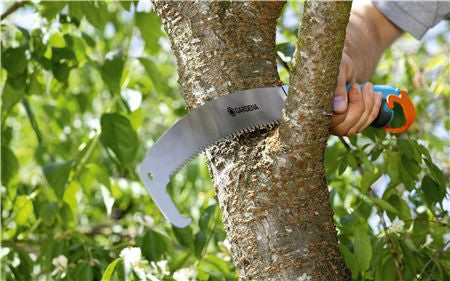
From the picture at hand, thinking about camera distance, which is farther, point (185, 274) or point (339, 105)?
point (185, 274)

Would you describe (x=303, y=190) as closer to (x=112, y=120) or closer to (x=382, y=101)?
(x=382, y=101)

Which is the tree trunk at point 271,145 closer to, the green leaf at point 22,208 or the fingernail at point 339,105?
the fingernail at point 339,105

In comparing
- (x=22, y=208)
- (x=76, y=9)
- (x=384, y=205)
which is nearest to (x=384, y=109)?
(x=384, y=205)

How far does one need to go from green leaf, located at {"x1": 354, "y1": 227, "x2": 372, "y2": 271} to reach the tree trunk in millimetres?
436

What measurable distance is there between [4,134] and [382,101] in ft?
4.37

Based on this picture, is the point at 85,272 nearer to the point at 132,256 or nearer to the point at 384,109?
the point at 132,256

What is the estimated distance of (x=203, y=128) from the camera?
1.33 metres

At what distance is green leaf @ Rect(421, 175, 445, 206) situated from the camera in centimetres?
180

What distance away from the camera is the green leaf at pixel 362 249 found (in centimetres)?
173

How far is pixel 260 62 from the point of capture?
1.34 metres

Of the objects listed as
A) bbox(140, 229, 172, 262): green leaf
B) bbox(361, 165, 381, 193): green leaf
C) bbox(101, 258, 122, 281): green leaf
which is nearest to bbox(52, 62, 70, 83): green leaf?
bbox(140, 229, 172, 262): green leaf

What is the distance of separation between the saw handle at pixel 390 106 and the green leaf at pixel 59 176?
91 cm

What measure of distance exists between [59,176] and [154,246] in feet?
1.32

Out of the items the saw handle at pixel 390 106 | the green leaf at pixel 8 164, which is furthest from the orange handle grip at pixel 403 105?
the green leaf at pixel 8 164
